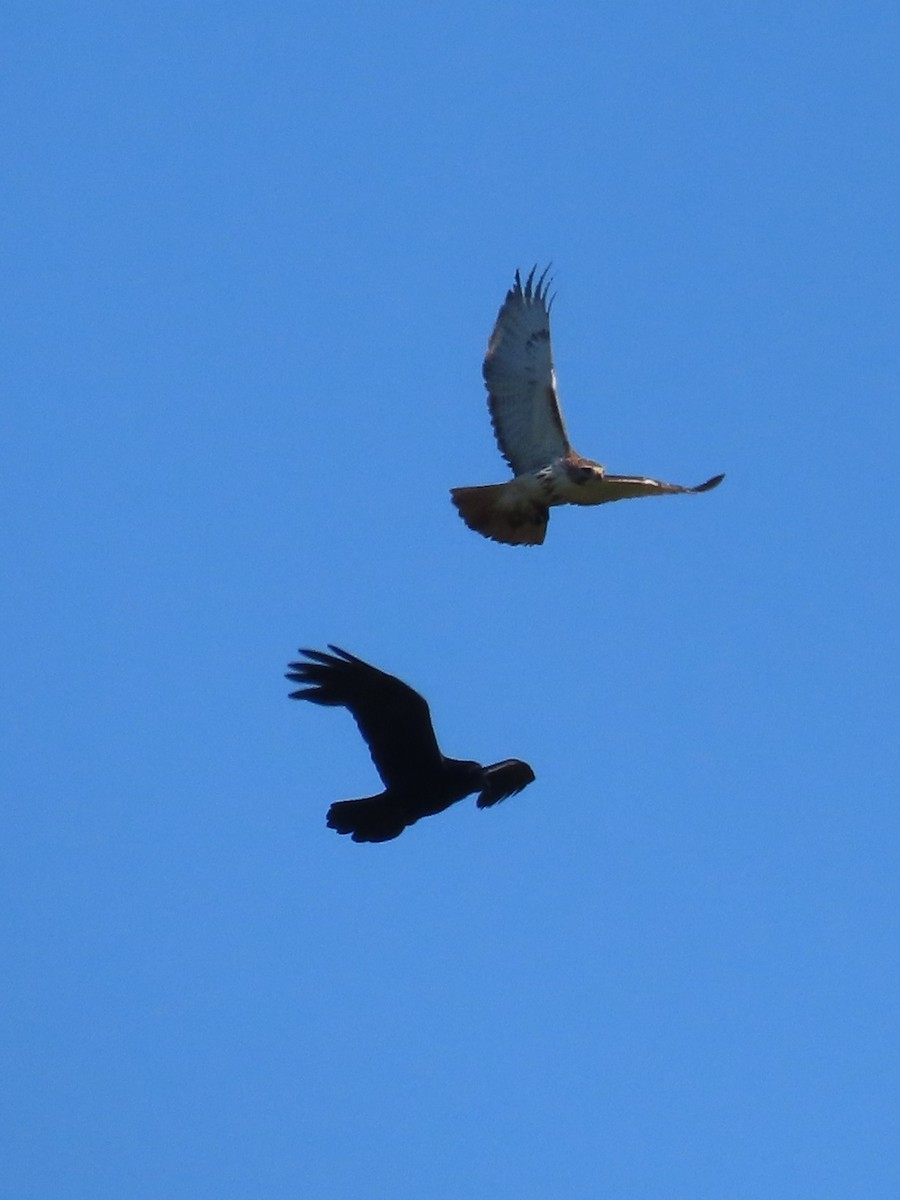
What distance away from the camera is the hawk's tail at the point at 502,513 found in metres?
18.9

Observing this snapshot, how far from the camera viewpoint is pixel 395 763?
1253cm

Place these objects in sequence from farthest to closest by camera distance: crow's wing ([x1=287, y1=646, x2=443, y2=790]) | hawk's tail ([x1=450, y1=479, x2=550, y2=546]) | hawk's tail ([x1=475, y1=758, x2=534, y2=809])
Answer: hawk's tail ([x1=450, y1=479, x2=550, y2=546]) → hawk's tail ([x1=475, y1=758, x2=534, y2=809]) → crow's wing ([x1=287, y1=646, x2=443, y2=790])

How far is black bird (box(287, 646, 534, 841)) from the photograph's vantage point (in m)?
12.3

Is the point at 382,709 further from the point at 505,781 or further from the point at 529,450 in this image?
the point at 529,450

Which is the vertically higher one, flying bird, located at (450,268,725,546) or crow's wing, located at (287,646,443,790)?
flying bird, located at (450,268,725,546)

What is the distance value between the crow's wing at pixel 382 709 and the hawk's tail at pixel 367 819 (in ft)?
0.45

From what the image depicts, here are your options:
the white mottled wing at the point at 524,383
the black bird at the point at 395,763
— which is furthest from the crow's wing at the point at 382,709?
the white mottled wing at the point at 524,383

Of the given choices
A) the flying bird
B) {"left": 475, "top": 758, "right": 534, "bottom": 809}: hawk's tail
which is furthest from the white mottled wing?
{"left": 475, "top": 758, "right": 534, "bottom": 809}: hawk's tail

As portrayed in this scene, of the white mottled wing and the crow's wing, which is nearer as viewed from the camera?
the crow's wing

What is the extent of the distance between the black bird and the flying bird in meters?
6.46

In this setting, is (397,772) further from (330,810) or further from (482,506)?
(482,506)

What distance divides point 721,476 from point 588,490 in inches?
45.6

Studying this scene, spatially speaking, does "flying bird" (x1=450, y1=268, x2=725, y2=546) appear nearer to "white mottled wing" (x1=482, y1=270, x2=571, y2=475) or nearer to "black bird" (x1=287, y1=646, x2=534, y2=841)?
"white mottled wing" (x1=482, y1=270, x2=571, y2=475)

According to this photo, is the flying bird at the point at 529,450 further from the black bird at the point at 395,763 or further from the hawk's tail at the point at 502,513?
the black bird at the point at 395,763
